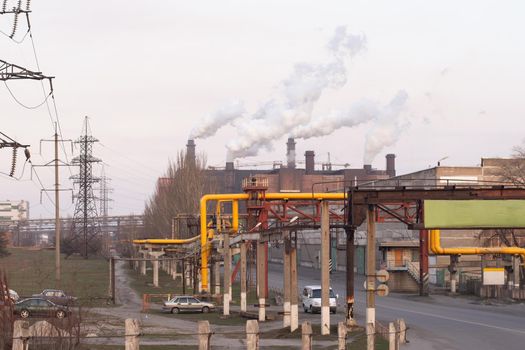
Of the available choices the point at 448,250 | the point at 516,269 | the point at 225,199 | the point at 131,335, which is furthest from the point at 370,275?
the point at 516,269

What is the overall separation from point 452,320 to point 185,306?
15526mm

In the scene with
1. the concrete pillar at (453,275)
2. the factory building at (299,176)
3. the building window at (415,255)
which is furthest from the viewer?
the factory building at (299,176)

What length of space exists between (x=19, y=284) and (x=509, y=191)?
5076cm

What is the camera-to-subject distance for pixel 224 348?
31.5 m

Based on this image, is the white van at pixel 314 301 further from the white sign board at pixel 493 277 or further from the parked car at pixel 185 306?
the white sign board at pixel 493 277

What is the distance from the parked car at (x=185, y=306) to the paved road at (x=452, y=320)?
6.12 metres

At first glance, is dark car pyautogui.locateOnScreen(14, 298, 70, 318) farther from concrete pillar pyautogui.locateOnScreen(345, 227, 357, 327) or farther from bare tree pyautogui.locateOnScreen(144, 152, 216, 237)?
bare tree pyautogui.locateOnScreen(144, 152, 216, 237)

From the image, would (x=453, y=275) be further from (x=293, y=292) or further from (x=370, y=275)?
(x=370, y=275)

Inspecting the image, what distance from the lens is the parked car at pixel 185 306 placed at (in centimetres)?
5373

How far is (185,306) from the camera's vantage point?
54.1 metres

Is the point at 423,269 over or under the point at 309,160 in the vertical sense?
under

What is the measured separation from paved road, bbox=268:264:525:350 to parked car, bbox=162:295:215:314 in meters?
6.12

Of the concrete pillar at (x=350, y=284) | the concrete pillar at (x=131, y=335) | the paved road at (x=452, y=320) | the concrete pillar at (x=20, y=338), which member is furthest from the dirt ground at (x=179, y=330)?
the concrete pillar at (x=20, y=338)

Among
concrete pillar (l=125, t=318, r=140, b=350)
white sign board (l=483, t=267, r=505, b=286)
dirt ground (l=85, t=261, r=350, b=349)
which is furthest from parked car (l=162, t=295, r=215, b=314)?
concrete pillar (l=125, t=318, r=140, b=350)
